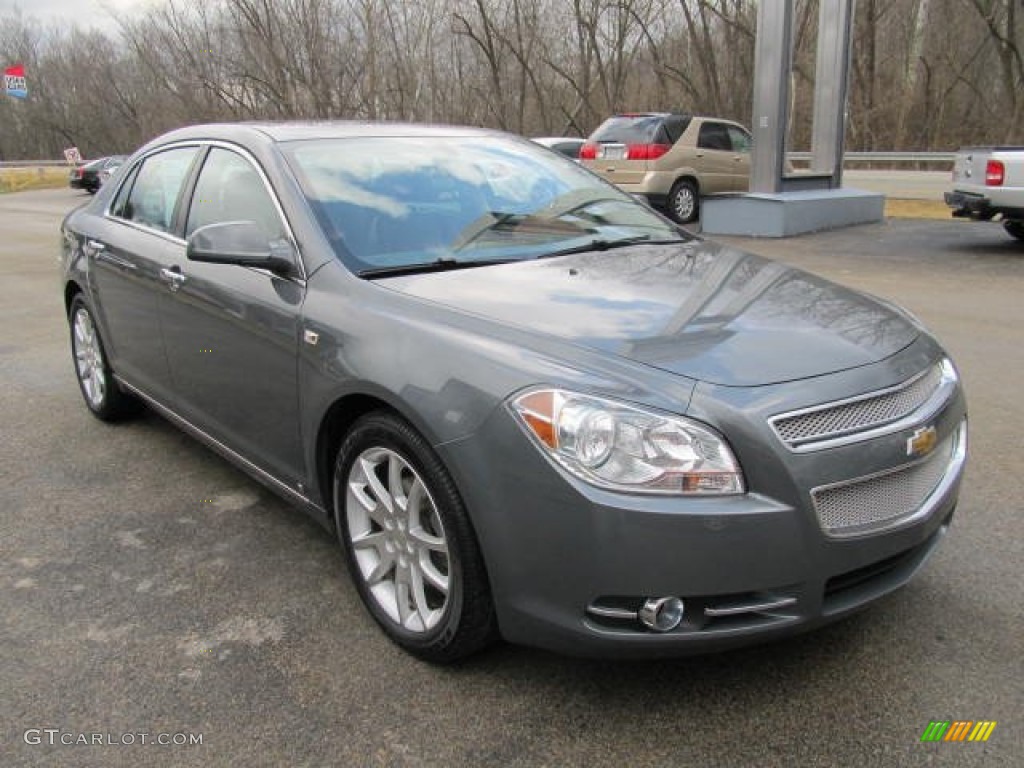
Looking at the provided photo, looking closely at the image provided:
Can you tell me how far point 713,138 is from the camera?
51.1 feet

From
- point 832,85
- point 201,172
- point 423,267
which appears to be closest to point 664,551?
point 423,267

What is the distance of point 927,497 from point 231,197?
9.09 feet

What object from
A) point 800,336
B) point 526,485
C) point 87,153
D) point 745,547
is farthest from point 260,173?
point 87,153

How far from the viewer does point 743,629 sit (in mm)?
2154

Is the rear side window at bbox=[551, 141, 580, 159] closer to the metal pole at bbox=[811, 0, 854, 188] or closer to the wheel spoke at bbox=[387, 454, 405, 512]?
the metal pole at bbox=[811, 0, 854, 188]

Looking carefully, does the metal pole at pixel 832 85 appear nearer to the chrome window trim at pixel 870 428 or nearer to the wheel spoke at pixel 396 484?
the chrome window trim at pixel 870 428

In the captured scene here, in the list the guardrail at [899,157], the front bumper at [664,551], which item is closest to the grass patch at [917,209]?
the guardrail at [899,157]

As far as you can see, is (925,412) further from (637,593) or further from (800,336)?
(637,593)

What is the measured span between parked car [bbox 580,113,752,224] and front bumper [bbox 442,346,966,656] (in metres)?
12.4

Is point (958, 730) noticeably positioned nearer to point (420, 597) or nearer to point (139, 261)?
point (420, 597)

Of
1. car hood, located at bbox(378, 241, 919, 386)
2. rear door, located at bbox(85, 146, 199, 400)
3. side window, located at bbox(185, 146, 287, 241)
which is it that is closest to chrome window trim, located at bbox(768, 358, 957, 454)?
car hood, located at bbox(378, 241, 919, 386)

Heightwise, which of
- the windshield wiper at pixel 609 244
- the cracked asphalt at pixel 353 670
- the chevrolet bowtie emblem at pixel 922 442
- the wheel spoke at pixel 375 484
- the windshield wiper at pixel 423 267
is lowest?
the cracked asphalt at pixel 353 670

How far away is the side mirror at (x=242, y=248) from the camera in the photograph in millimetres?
2990

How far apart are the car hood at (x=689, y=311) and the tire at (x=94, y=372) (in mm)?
2689
